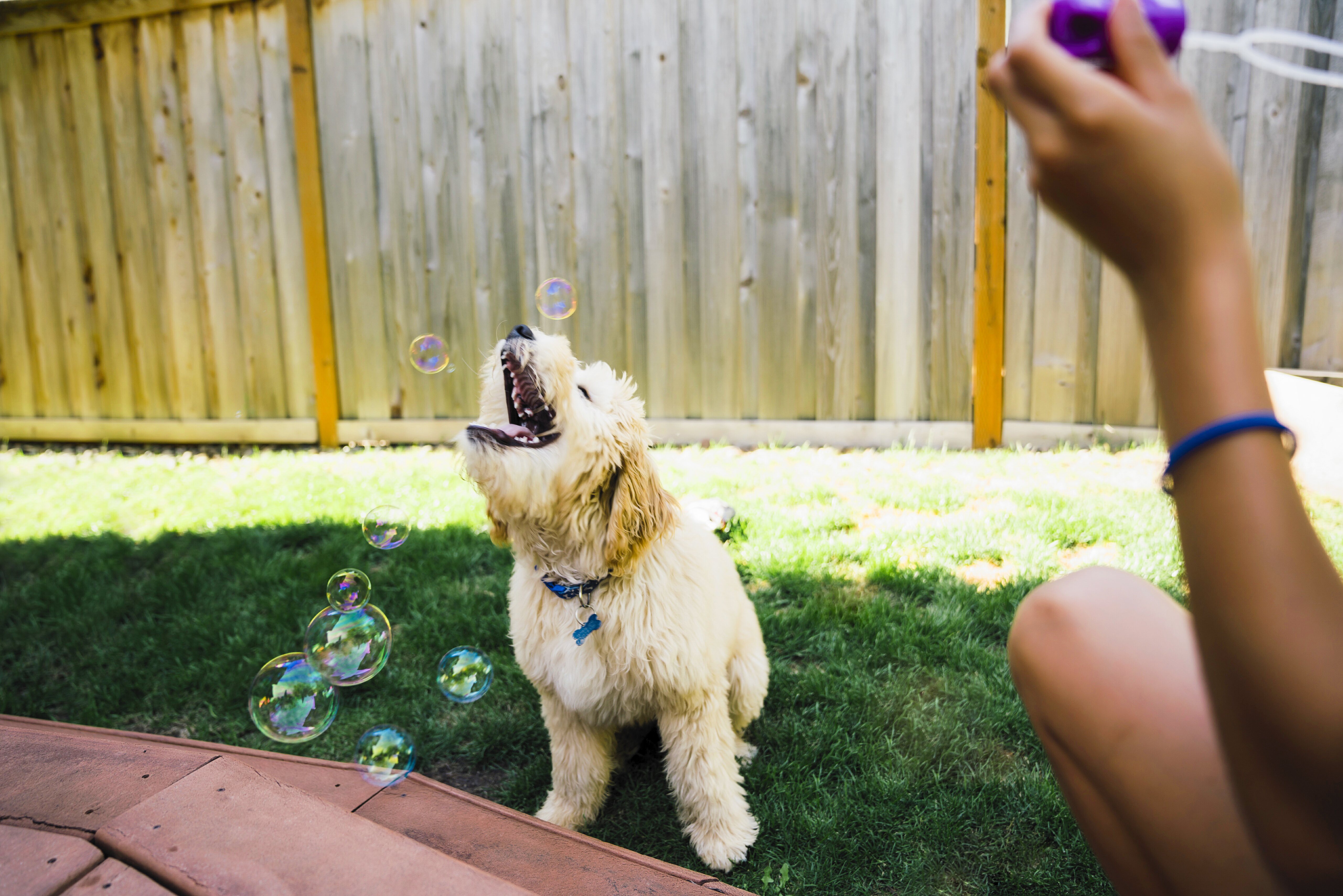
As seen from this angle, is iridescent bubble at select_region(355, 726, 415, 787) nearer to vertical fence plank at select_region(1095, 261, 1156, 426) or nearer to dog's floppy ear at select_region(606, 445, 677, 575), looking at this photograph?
dog's floppy ear at select_region(606, 445, 677, 575)

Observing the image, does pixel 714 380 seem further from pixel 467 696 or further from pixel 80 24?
pixel 80 24

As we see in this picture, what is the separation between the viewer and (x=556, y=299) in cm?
334

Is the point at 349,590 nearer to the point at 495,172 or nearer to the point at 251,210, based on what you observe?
the point at 495,172

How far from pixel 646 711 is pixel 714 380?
3590 millimetres

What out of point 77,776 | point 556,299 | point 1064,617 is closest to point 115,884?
point 77,776

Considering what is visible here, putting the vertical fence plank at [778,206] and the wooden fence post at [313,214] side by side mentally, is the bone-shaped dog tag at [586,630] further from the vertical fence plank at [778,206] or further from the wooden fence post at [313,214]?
the wooden fence post at [313,214]

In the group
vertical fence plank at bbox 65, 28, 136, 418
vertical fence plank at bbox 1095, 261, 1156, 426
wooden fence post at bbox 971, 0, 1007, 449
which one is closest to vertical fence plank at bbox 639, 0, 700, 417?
wooden fence post at bbox 971, 0, 1007, 449

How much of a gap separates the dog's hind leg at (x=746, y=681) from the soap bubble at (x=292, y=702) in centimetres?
126

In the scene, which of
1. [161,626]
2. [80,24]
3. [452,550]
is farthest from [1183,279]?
[80,24]

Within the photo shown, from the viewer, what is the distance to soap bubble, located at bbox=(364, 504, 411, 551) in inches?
115

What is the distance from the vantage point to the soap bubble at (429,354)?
129 inches

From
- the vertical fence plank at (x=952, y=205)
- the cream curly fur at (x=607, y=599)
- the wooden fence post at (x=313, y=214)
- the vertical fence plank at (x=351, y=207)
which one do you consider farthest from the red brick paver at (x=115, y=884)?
the wooden fence post at (x=313, y=214)

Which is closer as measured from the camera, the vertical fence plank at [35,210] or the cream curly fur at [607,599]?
the cream curly fur at [607,599]

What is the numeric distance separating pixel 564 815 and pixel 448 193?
4716 millimetres
